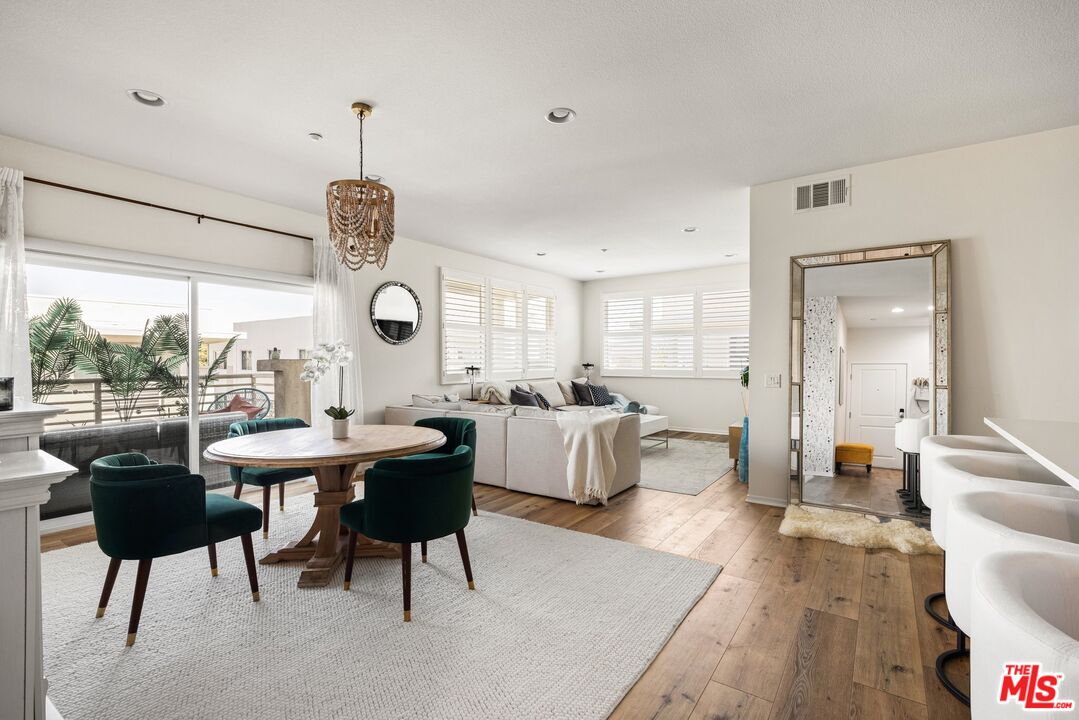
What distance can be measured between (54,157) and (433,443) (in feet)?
10.8

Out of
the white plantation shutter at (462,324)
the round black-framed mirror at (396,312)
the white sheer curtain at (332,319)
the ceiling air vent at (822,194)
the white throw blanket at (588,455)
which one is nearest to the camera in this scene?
the ceiling air vent at (822,194)

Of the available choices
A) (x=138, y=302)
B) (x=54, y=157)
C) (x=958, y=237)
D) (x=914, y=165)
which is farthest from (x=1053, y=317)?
(x=54, y=157)

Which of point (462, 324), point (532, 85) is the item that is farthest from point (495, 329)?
point (532, 85)

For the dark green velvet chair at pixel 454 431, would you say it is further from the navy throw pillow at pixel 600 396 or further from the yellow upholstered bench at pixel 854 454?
the navy throw pillow at pixel 600 396

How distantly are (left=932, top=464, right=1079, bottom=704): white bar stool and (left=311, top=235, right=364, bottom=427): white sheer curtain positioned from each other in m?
4.62

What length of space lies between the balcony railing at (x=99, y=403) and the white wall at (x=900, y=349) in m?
5.17

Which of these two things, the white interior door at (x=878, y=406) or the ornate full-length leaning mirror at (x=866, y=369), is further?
the white interior door at (x=878, y=406)

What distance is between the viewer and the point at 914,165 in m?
3.59

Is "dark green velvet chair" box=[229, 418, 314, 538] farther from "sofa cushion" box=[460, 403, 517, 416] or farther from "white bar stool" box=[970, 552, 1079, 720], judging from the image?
"white bar stool" box=[970, 552, 1079, 720]

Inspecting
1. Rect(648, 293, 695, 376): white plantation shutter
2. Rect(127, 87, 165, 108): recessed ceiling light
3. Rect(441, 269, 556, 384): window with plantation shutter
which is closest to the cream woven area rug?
Rect(127, 87, 165, 108): recessed ceiling light

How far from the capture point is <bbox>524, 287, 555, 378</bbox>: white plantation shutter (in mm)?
7859

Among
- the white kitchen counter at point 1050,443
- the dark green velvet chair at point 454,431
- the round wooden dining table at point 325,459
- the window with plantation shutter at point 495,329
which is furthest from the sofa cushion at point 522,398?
the white kitchen counter at point 1050,443

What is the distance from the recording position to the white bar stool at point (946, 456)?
2.02 meters

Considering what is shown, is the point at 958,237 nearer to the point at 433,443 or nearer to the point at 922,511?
the point at 922,511
